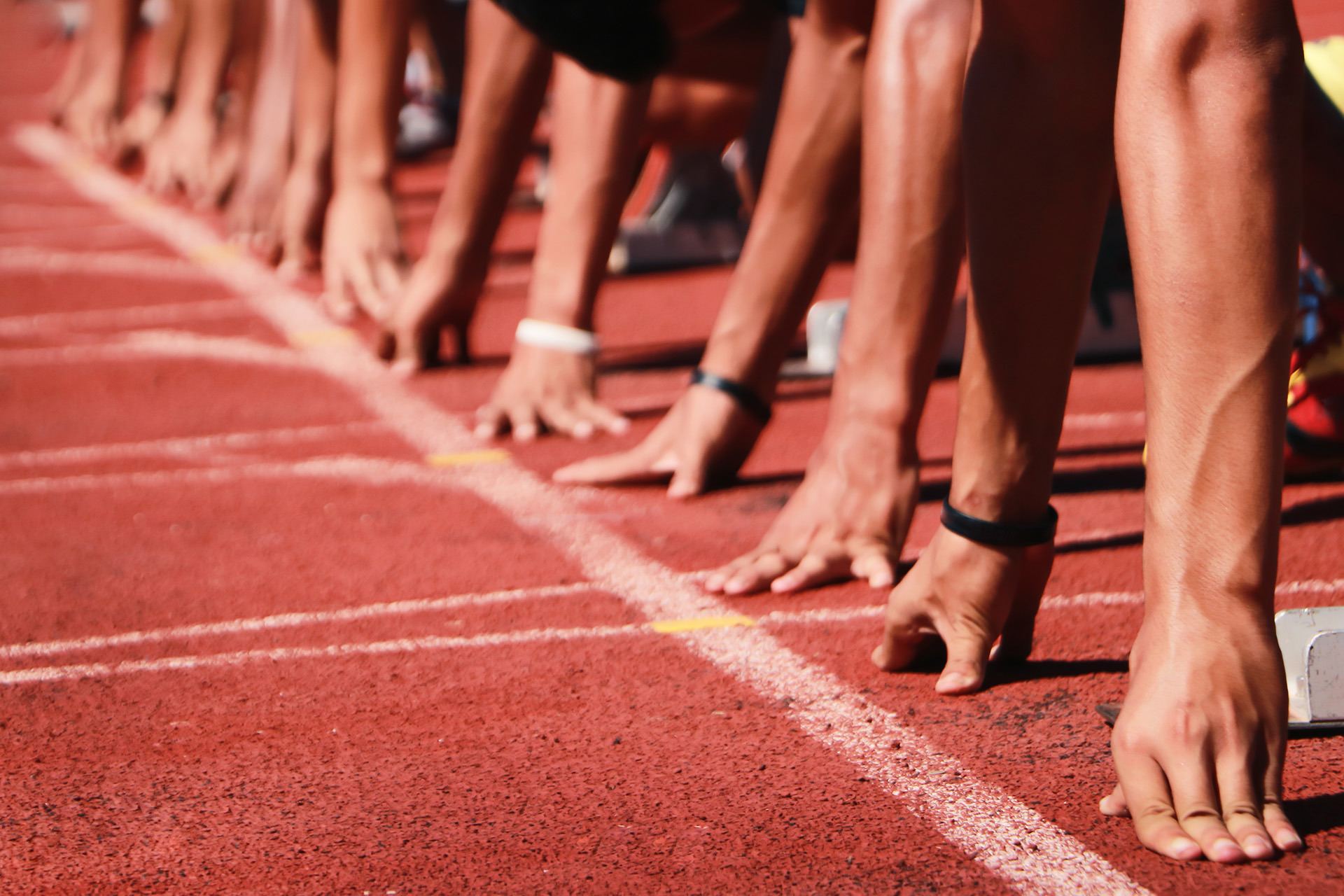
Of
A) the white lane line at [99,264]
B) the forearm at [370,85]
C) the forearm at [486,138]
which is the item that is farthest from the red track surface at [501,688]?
the white lane line at [99,264]

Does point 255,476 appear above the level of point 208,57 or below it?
below

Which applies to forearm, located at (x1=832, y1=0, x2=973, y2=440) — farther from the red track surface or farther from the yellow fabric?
the yellow fabric

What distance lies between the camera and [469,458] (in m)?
3.67

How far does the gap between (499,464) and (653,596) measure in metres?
1.04

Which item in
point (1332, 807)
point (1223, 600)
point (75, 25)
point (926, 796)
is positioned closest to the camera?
point (1223, 600)

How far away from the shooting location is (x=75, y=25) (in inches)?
747

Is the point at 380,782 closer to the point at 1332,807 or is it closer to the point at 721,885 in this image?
the point at 721,885

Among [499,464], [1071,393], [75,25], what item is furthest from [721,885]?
[75,25]

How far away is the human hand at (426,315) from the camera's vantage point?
429 centimetres

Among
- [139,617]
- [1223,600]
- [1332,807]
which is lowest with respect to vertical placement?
[139,617]

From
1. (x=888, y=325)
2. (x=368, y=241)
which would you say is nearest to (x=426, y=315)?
(x=368, y=241)

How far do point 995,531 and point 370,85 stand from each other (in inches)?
141

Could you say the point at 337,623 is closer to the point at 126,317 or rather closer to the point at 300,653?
the point at 300,653

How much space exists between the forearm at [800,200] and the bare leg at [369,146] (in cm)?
221
